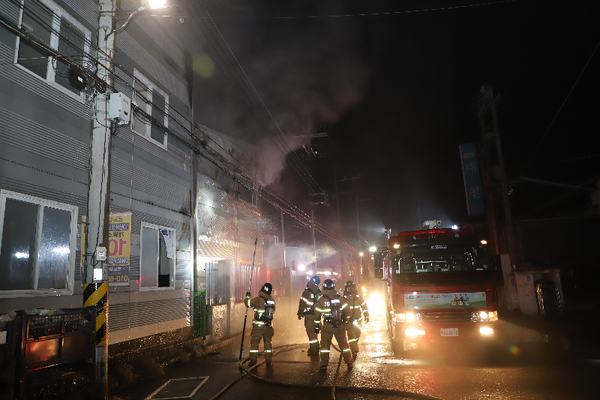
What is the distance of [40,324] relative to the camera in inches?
203

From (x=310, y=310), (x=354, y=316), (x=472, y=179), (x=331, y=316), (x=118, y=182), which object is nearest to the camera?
(x=331, y=316)

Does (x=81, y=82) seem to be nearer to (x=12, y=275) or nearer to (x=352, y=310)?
(x=12, y=275)

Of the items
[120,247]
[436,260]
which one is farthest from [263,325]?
[436,260]

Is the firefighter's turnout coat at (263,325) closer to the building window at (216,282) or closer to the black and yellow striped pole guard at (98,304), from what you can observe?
the black and yellow striped pole guard at (98,304)

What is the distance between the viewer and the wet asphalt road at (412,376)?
581cm

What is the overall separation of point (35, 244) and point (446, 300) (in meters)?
7.77

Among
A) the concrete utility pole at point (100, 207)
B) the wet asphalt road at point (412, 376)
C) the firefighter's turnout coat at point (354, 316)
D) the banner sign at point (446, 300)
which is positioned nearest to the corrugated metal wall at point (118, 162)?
the concrete utility pole at point (100, 207)

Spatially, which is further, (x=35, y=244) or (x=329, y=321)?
(x=329, y=321)

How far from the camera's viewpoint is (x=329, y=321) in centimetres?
829

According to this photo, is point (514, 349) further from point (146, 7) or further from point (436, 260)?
point (146, 7)

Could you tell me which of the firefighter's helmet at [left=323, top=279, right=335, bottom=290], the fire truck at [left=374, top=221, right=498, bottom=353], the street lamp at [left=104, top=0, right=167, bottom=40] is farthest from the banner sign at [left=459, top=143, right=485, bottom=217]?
the street lamp at [left=104, top=0, right=167, bottom=40]

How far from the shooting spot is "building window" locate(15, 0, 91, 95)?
22.5 feet

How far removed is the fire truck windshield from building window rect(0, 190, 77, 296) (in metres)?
6.58

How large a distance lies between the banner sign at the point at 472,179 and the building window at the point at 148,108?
44.6ft
